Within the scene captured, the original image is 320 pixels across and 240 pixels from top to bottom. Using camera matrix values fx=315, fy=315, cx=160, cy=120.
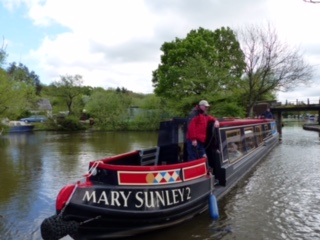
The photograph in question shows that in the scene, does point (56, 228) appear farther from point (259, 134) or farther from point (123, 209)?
point (259, 134)

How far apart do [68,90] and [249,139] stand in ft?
145

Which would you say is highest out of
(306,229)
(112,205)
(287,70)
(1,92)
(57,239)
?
(287,70)

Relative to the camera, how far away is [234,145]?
9.94m

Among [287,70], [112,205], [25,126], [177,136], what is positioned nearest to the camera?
[112,205]

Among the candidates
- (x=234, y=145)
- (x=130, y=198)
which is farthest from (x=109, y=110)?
(x=130, y=198)

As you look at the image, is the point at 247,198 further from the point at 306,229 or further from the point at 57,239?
the point at 57,239

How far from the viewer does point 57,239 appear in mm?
4418

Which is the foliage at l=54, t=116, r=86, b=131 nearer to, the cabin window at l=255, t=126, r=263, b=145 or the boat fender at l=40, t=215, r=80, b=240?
the cabin window at l=255, t=126, r=263, b=145

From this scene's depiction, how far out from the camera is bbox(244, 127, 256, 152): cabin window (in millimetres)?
11840

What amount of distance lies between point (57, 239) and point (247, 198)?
5.09 m

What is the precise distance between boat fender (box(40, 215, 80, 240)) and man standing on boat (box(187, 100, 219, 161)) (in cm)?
333

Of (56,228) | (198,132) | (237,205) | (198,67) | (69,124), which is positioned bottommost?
(237,205)

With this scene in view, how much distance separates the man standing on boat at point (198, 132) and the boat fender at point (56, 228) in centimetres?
333

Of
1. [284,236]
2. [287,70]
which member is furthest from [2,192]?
[287,70]
